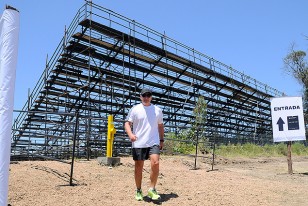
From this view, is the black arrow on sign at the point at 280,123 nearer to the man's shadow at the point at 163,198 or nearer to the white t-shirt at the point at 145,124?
the man's shadow at the point at 163,198

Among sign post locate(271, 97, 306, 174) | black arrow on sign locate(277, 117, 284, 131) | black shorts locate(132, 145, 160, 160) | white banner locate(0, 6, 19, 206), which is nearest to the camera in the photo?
white banner locate(0, 6, 19, 206)

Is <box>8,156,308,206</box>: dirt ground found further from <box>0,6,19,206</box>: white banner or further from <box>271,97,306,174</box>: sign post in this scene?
<box>271,97,306,174</box>: sign post

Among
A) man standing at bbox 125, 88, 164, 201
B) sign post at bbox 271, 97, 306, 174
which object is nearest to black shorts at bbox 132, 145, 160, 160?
man standing at bbox 125, 88, 164, 201

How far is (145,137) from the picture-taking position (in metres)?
5.16

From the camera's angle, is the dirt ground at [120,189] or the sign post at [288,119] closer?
the dirt ground at [120,189]

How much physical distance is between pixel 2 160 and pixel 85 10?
1520 cm

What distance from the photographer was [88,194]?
17.3 ft

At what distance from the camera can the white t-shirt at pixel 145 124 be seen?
5156mm

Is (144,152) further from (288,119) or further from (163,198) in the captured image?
(288,119)

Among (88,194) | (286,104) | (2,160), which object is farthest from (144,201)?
(286,104)

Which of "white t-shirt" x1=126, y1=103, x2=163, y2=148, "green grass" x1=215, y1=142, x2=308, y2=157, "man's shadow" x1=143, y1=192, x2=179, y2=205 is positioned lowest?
"man's shadow" x1=143, y1=192, x2=179, y2=205

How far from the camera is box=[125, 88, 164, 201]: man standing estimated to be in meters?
5.09

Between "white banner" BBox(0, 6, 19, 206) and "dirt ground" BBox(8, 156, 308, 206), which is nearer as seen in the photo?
"white banner" BBox(0, 6, 19, 206)

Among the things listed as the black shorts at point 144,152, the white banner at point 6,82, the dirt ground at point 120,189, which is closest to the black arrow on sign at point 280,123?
the dirt ground at point 120,189
